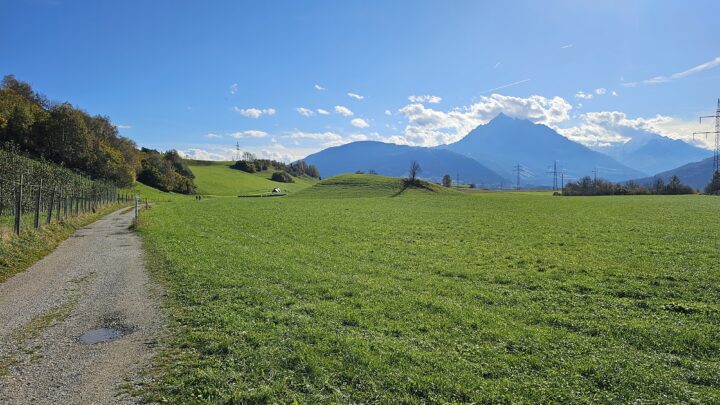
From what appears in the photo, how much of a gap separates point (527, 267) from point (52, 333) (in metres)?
18.3

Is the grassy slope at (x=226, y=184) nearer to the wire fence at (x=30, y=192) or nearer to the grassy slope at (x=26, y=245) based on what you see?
the wire fence at (x=30, y=192)

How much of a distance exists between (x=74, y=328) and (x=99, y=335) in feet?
3.62

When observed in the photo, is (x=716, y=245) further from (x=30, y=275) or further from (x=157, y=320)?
(x=30, y=275)

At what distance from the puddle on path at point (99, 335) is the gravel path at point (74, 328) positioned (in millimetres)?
145

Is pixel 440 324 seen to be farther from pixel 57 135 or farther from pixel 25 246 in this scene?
pixel 57 135

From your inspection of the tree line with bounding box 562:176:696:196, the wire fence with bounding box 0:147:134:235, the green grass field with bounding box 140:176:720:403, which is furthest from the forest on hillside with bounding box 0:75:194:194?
the tree line with bounding box 562:176:696:196

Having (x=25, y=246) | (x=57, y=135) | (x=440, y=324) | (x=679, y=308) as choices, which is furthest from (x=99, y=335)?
(x=57, y=135)

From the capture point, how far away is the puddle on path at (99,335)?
383 inches

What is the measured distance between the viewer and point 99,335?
1016 cm

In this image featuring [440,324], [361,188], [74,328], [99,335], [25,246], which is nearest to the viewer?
[99,335]

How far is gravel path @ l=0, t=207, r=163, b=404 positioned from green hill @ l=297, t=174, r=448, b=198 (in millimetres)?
90625

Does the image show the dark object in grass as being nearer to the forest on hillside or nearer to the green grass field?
the green grass field

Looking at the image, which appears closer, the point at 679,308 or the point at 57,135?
the point at 679,308

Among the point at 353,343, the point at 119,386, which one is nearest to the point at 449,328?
the point at 353,343
